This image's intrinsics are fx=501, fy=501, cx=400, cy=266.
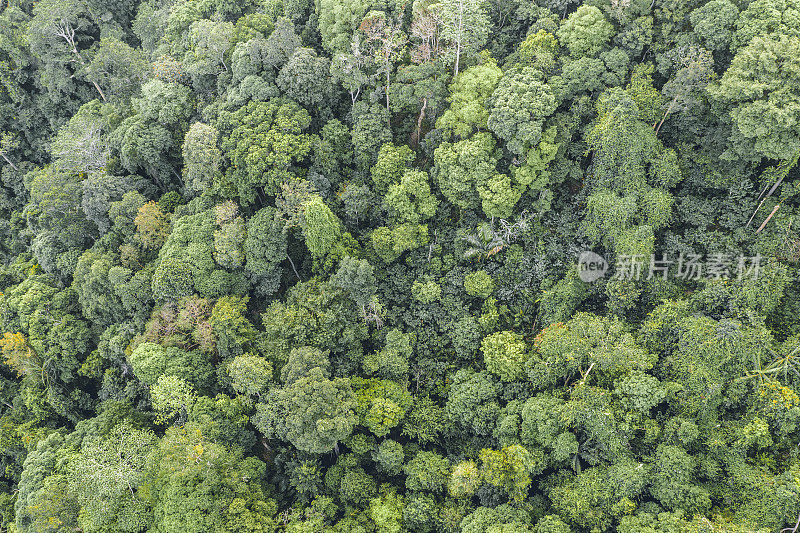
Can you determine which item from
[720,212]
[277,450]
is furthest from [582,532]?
[720,212]

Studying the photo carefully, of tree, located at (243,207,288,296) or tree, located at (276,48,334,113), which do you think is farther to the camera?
tree, located at (276,48,334,113)

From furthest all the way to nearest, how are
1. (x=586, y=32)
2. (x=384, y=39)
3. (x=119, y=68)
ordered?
(x=119, y=68) < (x=384, y=39) < (x=586, y=32)

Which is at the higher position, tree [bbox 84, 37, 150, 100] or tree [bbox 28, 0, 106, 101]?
tree [bbox 28, 0, 106, 101]

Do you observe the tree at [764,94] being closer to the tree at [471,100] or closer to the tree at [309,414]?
the tree at [471,100]

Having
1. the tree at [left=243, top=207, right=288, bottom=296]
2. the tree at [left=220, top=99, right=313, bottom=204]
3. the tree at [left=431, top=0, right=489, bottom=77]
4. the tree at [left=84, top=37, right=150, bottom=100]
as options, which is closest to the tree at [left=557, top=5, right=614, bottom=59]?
the tree at [left=431, top=0, right=489, bottom=77]

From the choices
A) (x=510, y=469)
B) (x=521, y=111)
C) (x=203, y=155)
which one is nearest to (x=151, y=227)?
(x=203, y=155)

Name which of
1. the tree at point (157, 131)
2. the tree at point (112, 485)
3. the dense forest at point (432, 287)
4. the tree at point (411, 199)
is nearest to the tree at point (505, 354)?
the dense forest at point (432, 287)

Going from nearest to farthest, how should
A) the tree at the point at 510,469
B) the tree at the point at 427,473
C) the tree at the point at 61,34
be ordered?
the tree at the point at 510,469 < the tree at the point at 427,473 < the tree at the point at 61,34

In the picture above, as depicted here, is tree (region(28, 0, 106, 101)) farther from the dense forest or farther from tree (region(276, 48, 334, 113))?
tree (region(276, 48, 334, 113))

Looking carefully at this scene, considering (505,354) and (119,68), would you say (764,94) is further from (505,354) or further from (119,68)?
(119,68)
